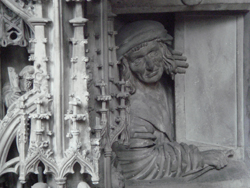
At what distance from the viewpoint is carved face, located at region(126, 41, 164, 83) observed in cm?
521

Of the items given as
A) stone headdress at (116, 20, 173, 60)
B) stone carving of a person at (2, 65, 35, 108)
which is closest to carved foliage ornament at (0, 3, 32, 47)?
stone carving of a person at (2, 65, 35, 108)

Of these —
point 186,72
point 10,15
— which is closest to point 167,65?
point 186,72

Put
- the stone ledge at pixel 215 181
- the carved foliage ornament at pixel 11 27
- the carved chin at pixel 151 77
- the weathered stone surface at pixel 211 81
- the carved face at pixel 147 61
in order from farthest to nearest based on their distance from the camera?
1. the weathered stone surface at pixel 211 81
2. the carved chin at pixel 151 77
3. the carved face at pixel 147 61
4. the stone ledge at pixel 215 181
5. the carved foliage ornament at pixel 11 27

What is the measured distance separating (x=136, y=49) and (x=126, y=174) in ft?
2.50

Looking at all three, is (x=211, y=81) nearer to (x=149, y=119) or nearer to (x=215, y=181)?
(x=149, y=119)

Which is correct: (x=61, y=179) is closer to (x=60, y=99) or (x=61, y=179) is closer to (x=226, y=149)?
(x=60, y=99)

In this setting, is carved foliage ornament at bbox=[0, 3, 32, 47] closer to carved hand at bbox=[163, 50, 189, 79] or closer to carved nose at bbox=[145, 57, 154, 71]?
carved nose at bbox=[145, 57, 154, 71]

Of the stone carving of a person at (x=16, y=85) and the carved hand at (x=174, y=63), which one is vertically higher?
the carved hand at (x=174, y=63)

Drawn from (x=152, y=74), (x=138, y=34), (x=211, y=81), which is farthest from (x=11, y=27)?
(x=211, y=81)

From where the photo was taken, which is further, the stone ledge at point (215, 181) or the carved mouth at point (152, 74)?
the carved mouth at point (152, 74)

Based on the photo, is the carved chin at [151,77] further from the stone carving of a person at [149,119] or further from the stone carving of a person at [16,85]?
the stone carving of a person at [16,85]

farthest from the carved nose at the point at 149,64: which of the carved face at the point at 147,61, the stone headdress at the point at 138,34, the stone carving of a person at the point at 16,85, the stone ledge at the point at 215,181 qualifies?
the stone carving of a person at the point at 16,85

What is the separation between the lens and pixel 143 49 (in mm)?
5207

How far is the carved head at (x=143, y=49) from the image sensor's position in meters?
5.19
